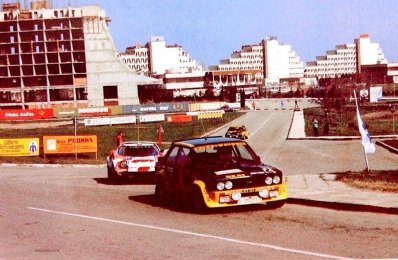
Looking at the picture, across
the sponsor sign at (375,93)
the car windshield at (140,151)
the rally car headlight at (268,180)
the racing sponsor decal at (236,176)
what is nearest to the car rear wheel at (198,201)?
the racing sponsor decal at (236,176)

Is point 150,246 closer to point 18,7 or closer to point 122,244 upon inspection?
point 122,244

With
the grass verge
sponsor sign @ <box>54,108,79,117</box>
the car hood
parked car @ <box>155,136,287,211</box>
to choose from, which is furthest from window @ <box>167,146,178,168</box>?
sponsor sign @ <box>54,108,79,117</box>

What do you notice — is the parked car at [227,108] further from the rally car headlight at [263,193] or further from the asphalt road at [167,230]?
the rally car headlight at [263,193]

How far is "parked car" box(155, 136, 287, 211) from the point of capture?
43.5 ft

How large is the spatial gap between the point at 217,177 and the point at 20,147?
88.1ft

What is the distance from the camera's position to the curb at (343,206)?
12.4m

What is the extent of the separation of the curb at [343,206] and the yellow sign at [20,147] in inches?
1012

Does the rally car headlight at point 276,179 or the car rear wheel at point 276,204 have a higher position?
the rally car headlight at point 276,179

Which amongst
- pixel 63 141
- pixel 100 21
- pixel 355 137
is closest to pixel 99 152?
pixel 63 141

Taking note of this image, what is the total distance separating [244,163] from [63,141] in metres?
24.1

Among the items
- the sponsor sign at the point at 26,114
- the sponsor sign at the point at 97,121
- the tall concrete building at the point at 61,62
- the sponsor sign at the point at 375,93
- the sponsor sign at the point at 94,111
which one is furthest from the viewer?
the tall concrete building at the point at 61,62

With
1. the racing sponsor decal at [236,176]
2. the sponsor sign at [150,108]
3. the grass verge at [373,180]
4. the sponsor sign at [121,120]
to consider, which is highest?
the racing sponsor decal at [236,176]

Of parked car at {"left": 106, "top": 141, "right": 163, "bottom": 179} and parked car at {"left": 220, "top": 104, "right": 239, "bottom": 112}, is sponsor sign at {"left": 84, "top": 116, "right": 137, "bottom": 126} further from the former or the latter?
parked car at {"left": 106, "top": 141, "right": 163, "bottom": 179}

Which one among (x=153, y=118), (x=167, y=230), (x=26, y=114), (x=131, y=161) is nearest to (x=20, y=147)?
(x=131, y=161)
